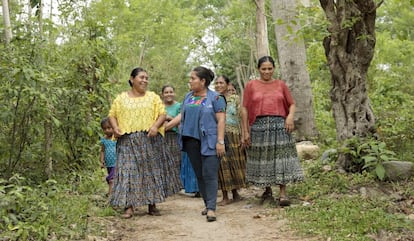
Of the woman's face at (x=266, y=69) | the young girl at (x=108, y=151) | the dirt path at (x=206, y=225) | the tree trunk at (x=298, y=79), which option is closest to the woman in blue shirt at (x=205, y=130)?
the dirt path at (x=206, y=225)

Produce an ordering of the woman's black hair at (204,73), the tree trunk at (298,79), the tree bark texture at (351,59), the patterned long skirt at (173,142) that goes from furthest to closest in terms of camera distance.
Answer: the tree trunk at (298,79) < the patterned long skirt at (173,142) < the tree bark texture at (351,59) < the woman's black hair at (204,73)

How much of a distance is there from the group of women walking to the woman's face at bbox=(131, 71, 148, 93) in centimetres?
1

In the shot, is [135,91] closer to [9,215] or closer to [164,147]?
[164,147]

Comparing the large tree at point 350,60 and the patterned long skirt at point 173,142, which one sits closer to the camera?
the large tree at point 350,60

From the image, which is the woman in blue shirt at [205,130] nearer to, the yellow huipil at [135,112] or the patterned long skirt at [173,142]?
the yellow huipil at [135,112]

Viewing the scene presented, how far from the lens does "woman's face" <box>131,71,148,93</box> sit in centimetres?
577

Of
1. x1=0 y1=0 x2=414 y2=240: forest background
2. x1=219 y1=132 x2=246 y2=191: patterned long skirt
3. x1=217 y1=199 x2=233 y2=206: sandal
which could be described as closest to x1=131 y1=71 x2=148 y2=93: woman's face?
x1=0 y1=0 x2=414 y2=240: forest background

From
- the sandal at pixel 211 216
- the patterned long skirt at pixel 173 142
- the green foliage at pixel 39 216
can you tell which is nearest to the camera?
the green foliage at pixel 39 216

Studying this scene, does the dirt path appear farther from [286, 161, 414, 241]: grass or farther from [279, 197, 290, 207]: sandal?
[286, 161, 414, 241]: grass

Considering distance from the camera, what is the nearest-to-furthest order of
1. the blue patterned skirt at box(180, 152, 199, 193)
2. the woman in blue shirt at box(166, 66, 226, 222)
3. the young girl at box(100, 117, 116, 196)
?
the woman in blue shirt at box(166, 66, 226, 222), the young girl at box(100, 117, 116, 196), the blue patterned skirt at box(180, 152, 199, 193)

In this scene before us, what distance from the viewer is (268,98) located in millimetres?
5934

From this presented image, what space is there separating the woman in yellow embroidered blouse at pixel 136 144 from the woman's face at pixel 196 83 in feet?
1.62

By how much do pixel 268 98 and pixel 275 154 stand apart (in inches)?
25.8

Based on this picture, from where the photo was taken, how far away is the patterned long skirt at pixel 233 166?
664cm
